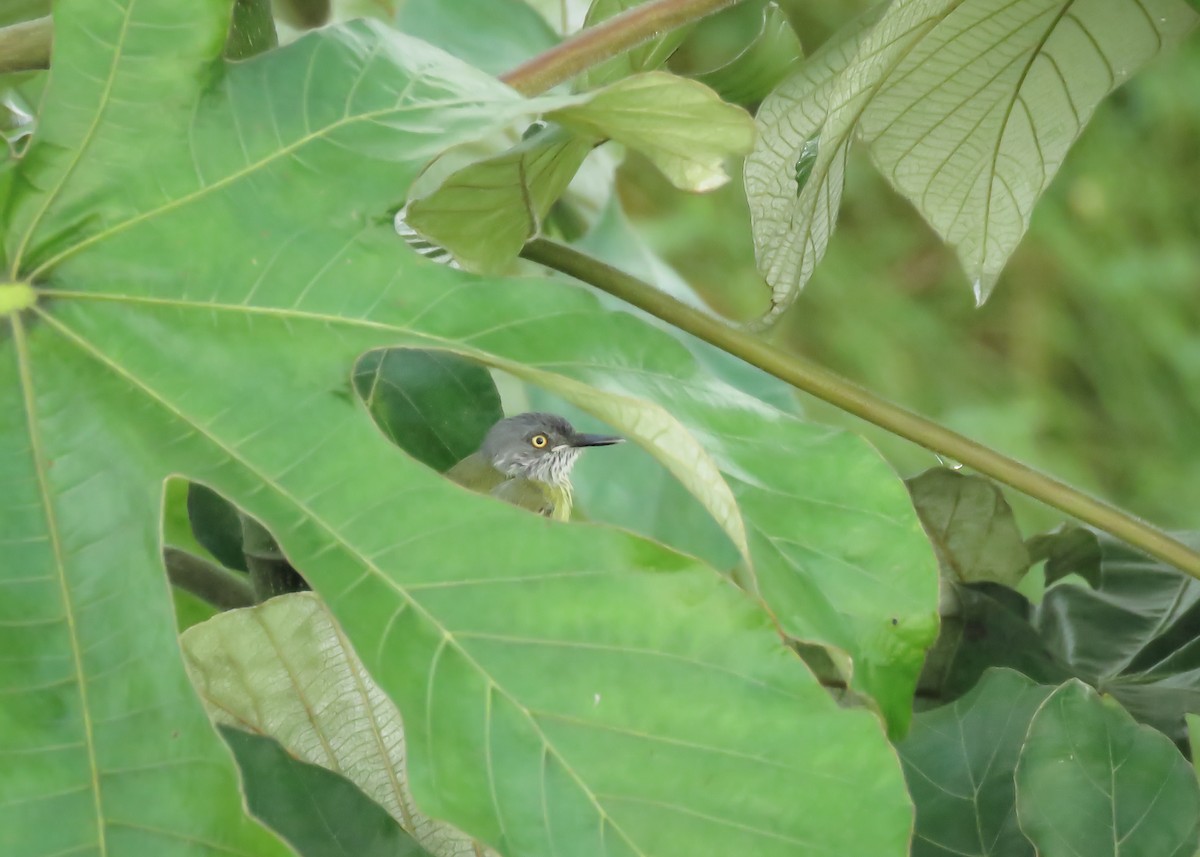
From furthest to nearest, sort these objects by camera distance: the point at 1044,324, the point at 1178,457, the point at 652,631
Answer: the point at 1044,324 < the point at 1178,457 < the point at 652,631

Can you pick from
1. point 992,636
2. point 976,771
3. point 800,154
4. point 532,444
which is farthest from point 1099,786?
point 532,444

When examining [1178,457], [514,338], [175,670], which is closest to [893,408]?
[514,338]

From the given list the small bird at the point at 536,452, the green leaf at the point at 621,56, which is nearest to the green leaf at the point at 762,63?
the green leaf at the point at 621,56

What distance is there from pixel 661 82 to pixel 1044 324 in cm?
243

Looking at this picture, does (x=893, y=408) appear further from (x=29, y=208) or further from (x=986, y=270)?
(x=29, y=208)

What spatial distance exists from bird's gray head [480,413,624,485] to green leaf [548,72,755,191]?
132 centimetres

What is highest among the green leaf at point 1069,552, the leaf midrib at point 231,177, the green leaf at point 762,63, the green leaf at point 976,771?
the leaf midrib at point 231,177

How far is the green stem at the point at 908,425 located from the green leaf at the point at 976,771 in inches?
4.8

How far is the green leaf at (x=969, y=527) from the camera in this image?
100cm

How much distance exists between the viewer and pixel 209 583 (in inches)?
35.7

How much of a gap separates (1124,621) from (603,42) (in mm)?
632

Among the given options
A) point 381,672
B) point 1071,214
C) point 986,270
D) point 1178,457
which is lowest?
point 1178,457

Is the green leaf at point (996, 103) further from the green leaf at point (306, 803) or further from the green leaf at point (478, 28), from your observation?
the green leaf at point (306, 803)

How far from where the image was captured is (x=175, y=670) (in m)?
0.57
